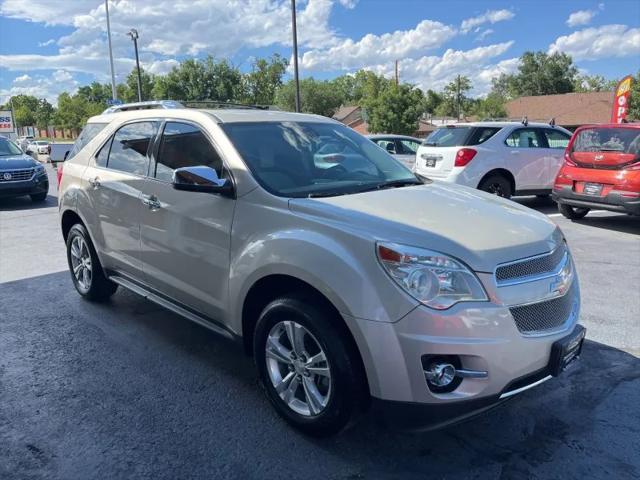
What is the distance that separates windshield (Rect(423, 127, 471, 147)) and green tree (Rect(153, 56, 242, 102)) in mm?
48851

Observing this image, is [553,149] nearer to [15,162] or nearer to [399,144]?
[399,144]

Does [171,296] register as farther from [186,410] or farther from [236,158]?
[236,158]

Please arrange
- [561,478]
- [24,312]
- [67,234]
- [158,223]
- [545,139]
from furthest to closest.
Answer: [545,139], [67,234], [24,312], [158,223], [561,478]

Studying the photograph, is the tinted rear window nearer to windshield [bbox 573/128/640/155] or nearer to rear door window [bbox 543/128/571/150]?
rear door window [bbox 543/128/571/150]

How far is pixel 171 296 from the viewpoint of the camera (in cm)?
397

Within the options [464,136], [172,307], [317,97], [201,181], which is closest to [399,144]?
[464,136]

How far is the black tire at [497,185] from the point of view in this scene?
10.2 m

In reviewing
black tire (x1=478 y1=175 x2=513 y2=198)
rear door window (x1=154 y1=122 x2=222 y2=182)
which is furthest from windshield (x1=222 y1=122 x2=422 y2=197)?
black tire (x1=478 y1=175 x2=513 y2=198)

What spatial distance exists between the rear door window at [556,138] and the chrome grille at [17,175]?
11181mm

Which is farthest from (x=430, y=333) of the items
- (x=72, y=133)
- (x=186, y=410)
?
(x=72, y=133)

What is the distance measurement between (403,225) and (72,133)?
85071mm

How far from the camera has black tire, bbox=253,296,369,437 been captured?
268cm

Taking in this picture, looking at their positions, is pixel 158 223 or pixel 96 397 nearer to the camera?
pixel 96 397

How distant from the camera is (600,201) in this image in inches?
341
